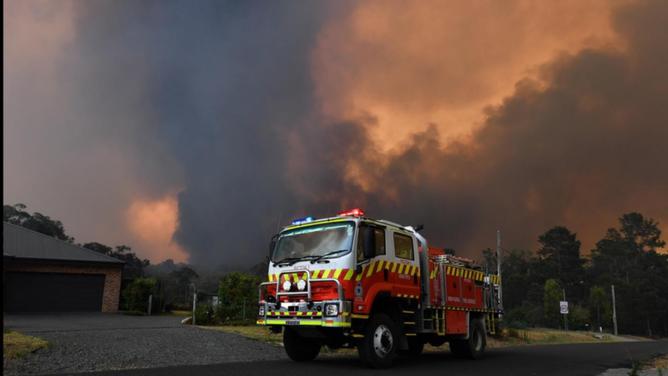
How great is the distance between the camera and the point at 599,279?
102 meters

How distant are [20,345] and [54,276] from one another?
58.8 feet

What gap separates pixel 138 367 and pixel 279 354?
3.95m

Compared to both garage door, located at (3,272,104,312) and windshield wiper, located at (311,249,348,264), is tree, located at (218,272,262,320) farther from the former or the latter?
windshield wiper, located at (311,249,348,264)

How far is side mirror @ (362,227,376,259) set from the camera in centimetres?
961

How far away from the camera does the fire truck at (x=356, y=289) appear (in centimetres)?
959

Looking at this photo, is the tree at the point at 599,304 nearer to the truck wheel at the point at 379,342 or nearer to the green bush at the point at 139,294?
the green bush at the point at 139,294

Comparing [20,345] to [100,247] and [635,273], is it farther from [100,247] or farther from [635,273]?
[635,273]

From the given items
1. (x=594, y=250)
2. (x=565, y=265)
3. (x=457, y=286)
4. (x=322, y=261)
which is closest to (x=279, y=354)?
(x=322, y=261)

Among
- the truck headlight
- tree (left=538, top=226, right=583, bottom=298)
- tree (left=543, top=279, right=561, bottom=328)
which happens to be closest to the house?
the truck headlight

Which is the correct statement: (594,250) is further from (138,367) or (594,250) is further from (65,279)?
(138,367)

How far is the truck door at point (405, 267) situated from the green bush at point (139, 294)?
816 inches

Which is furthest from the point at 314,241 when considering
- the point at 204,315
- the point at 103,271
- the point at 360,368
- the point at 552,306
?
the point at 552,306

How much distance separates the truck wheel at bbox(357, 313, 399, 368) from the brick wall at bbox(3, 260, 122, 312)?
2240cm

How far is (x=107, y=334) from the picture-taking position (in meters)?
14.1
